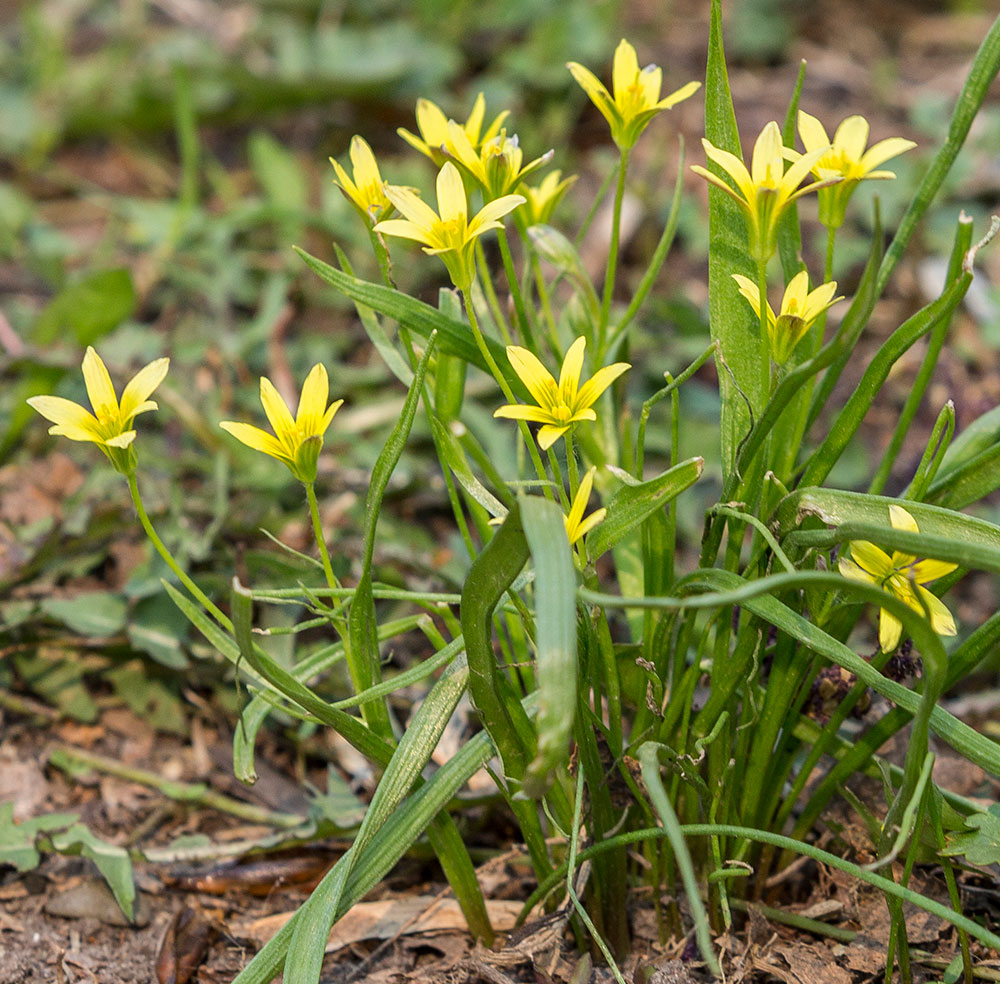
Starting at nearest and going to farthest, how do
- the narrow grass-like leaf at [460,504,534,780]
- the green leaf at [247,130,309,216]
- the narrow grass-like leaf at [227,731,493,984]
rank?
the narrow grass-like leaf at [460,504,534,780] < the narrow grass-like leaf at [227,731,493,984] < the green leaf at [247,130,309,216]

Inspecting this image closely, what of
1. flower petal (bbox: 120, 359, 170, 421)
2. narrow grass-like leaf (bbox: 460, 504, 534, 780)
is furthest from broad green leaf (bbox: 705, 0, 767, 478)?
flower petal (bbox: 120, 359, 170, 421)

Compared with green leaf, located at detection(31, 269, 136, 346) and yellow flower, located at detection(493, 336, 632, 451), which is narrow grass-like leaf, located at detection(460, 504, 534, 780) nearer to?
yellow flower, located at detection(493, 336, 632, 451)

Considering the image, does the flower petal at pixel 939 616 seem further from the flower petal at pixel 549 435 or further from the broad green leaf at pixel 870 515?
the flower petal at pixel 549 435

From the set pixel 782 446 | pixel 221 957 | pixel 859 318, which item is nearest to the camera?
pixel 859 318

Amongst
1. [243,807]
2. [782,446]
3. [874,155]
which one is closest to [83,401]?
[243,807]

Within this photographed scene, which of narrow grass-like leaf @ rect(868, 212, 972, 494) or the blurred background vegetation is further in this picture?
the blurred background vegetation

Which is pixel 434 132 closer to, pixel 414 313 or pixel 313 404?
pixel 414 313

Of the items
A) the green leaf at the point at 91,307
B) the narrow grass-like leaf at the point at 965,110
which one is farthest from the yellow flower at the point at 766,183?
the green leaf at the point at 91,307

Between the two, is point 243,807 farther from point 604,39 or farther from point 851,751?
point 604,39
